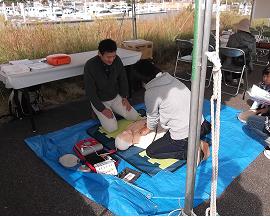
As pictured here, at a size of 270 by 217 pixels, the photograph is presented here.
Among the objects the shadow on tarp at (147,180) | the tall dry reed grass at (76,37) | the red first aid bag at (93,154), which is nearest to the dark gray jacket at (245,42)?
the tall dry reed grass at (76,37)

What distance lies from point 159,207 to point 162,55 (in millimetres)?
5108

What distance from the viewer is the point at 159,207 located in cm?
223

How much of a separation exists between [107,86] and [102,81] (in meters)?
0.14

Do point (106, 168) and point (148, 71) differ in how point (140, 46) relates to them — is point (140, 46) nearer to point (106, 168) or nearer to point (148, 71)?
point (148, 71)

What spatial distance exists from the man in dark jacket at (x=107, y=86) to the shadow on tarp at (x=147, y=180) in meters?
0.42

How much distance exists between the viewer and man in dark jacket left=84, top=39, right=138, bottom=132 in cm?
325

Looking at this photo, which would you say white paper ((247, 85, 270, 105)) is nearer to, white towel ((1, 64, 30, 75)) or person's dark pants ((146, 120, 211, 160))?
person's dark pants ((146, 120, 211, 160))

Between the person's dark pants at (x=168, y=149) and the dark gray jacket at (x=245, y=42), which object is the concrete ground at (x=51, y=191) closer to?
the person's dark pants at (x=168, y=149)

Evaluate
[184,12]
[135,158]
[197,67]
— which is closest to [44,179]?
[135,158]

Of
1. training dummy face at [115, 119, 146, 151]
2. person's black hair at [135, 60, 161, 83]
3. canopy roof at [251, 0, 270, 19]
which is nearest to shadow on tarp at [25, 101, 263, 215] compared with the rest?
training dummy face at [115, 119, 146, 151]

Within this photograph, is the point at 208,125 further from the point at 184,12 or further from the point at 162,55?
the point at 184,12

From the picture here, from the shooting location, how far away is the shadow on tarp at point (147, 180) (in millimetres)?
2264

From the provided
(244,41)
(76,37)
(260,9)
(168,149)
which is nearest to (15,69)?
(168,149)

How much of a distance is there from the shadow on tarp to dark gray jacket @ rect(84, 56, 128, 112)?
0.57m
